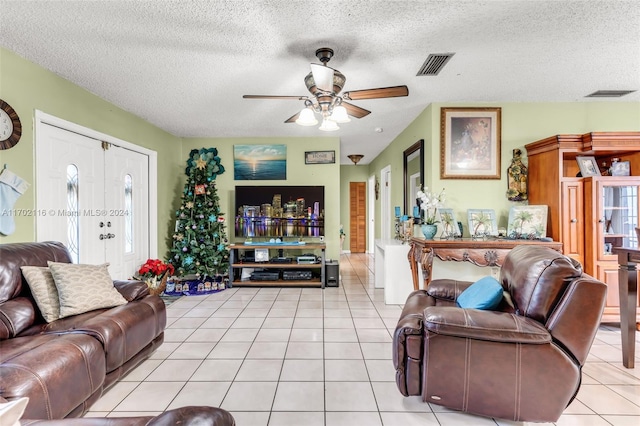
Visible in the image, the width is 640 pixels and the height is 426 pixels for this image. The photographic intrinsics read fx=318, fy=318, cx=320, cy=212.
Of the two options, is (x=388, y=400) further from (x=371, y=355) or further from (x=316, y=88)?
(x=316, y=88)

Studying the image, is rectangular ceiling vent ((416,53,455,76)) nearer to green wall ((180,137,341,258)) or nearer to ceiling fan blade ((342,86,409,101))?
ceiling fan blade ((342,86,409,101))

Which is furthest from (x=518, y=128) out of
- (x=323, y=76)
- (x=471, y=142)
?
(x=323, y=76)

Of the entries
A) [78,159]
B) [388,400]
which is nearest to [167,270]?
[78,159]

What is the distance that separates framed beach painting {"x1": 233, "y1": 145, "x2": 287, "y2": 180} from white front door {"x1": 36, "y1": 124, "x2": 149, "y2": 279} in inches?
54.4

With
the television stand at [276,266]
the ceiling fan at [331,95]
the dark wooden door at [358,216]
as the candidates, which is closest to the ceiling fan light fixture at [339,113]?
the ceiling fan at [331,95]

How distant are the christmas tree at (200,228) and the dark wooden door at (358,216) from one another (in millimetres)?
4585

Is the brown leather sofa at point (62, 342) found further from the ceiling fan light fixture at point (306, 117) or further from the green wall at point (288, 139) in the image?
the ceiling fan light fixture at point (306, 117)

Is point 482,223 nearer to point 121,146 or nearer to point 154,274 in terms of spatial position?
point 154,274

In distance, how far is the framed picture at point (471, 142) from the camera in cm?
374

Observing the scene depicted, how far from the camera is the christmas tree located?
15.9 ft

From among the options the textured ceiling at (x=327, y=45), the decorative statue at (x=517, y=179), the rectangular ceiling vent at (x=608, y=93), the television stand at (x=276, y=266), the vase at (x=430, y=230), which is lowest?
the television stand at (x=276, y=266)

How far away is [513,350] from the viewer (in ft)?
5.21

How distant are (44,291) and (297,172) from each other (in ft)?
12.5

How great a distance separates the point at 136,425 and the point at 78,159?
338 cm
